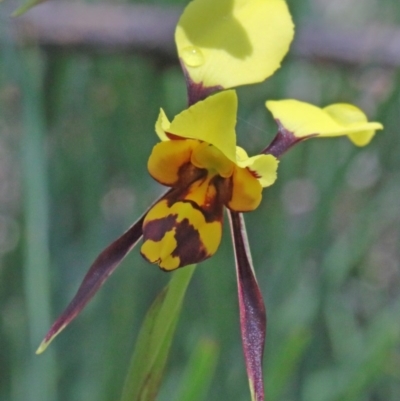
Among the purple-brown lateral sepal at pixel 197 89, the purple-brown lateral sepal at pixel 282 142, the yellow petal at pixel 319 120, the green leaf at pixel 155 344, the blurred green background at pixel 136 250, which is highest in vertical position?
the purple-brown lateral sepal at pixel 197 89

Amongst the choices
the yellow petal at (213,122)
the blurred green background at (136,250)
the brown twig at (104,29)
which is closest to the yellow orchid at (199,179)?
the yellow petal at (213,122)

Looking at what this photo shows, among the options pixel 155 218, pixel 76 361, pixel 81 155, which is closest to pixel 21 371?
pixel 76 361

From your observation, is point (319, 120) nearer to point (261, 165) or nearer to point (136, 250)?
point (261, 165)

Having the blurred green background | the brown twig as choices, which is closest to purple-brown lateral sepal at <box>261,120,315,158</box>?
the blurred green background

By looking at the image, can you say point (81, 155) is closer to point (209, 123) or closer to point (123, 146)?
point (123, 146)

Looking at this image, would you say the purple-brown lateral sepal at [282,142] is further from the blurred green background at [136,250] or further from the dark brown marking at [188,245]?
the blurred green background at [136,250]

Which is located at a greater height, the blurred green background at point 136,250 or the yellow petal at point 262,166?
the yellow petal at point 262,166

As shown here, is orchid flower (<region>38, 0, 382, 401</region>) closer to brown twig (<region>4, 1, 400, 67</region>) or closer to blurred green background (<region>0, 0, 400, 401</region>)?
blurred green background (<region>0, 0, 400, 401</region>)
